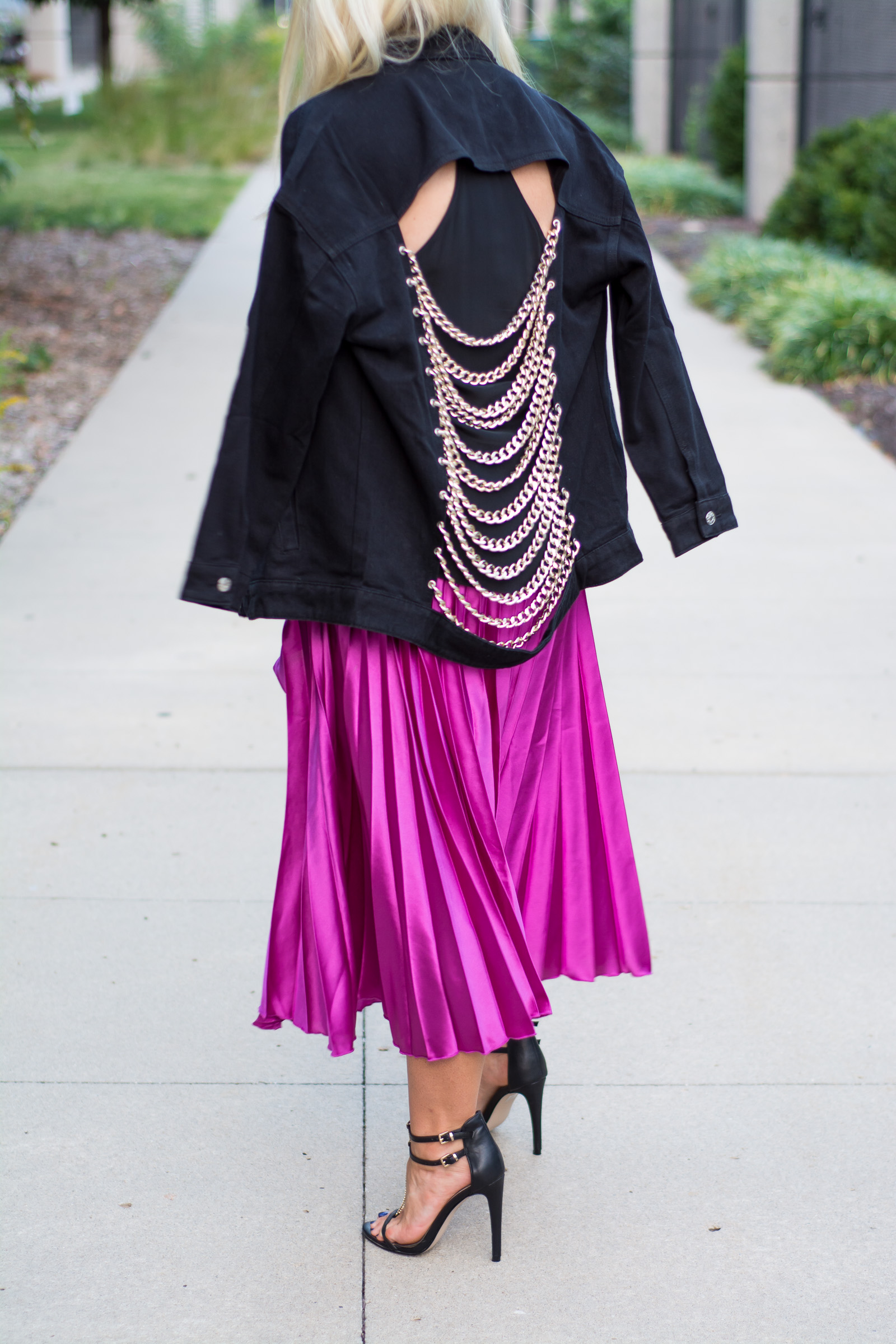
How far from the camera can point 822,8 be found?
41.9 ft

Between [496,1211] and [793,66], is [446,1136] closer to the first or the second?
[496,1211]

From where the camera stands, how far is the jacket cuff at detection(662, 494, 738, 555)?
2373mm

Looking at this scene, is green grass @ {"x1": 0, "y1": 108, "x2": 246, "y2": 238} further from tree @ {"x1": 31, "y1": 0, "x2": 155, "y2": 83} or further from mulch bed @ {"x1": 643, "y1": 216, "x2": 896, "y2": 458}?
mulch bed @ {"x1": 643, "y1": 216, "x2": 896, "y2": 458}

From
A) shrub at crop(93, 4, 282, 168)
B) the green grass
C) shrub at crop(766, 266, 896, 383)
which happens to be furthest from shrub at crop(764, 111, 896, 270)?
shrub at crop(93, 4, 282, 168)

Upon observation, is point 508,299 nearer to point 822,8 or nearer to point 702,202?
point 822,8

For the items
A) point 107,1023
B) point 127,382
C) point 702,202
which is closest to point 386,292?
point 107,1023

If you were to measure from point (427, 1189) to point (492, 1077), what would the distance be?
0.28 metres

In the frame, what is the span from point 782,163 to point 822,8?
155 centimetres

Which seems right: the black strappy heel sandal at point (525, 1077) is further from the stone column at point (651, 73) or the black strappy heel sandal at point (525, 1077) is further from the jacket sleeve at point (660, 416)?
the stone column at point (651, 73)

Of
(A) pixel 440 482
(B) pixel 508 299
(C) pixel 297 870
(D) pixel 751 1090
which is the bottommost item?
(D) pixel 751 1090

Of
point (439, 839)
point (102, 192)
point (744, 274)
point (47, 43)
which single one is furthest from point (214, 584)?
point (47, 43)

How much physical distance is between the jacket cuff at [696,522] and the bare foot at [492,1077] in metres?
0.93

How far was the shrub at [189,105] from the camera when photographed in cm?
2012

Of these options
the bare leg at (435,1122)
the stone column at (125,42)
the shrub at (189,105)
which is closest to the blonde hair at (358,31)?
the bare leg at (435,1122)
